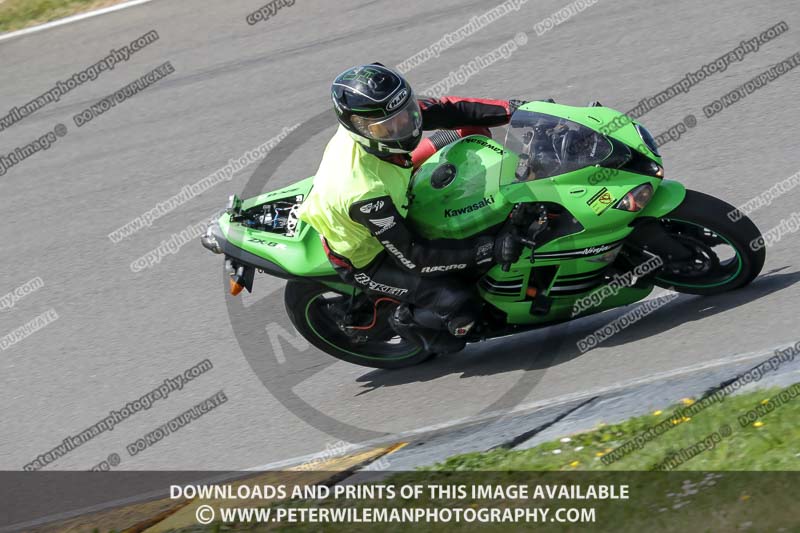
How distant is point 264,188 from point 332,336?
2622mm

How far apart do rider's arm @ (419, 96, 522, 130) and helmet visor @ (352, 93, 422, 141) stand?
644 mm

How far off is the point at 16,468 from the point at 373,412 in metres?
2.46

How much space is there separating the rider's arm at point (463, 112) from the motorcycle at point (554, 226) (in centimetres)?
15

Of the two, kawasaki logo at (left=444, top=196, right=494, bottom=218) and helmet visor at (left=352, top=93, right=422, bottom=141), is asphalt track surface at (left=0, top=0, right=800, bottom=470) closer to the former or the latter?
kawasaki logo at (left=444, top=196, right=494, bottom=218)

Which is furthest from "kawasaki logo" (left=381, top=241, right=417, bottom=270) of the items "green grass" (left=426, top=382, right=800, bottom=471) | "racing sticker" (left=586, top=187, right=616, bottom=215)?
"green grass" (left=426, top=382, right=800, bottom=471)

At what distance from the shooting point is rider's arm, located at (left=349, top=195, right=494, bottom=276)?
598 centimetres

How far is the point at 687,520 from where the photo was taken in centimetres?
455

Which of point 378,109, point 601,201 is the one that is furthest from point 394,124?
point 601,201

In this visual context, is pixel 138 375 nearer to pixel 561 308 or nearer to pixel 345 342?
pixel 345 342

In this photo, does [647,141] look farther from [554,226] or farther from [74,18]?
[74,18]

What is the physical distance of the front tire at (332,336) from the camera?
22.9 feet

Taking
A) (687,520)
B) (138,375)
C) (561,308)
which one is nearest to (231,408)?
(138,375)

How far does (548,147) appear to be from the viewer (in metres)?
6.22

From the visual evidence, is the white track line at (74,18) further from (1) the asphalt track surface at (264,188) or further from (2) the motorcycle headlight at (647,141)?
(2) the motorcycle headlight at (647,141)
